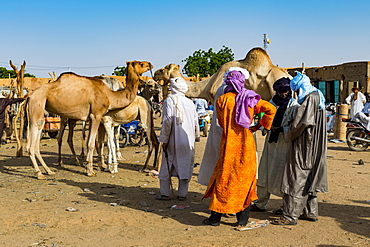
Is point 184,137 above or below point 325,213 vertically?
above

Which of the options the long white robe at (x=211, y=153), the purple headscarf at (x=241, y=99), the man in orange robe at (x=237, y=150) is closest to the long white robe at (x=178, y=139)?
the long white robe at (x=211, y=153)

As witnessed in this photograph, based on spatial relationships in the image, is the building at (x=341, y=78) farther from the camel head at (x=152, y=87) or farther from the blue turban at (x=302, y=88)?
the blue turban at (x=302, y=88)

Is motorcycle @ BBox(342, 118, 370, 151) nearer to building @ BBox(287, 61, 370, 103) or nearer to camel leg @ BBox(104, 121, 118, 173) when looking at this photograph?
camel leg @ BBox(104, 121, 118, 173)

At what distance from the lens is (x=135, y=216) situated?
6.11 metres

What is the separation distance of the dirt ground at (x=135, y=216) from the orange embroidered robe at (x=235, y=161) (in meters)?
0.40

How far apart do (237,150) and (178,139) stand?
1.77 m

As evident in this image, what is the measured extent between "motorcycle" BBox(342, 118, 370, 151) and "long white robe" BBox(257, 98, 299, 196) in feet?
26.6

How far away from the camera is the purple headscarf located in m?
5.10

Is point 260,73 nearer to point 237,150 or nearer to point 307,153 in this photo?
point 307,153

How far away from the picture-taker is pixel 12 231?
18.1 ft

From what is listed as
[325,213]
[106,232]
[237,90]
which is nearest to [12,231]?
[106,232]

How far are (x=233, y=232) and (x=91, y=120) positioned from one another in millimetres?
5263

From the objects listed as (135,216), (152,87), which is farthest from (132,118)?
(135,216)

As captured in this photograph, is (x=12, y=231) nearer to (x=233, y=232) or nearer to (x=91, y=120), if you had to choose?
(x=233, y=232)
